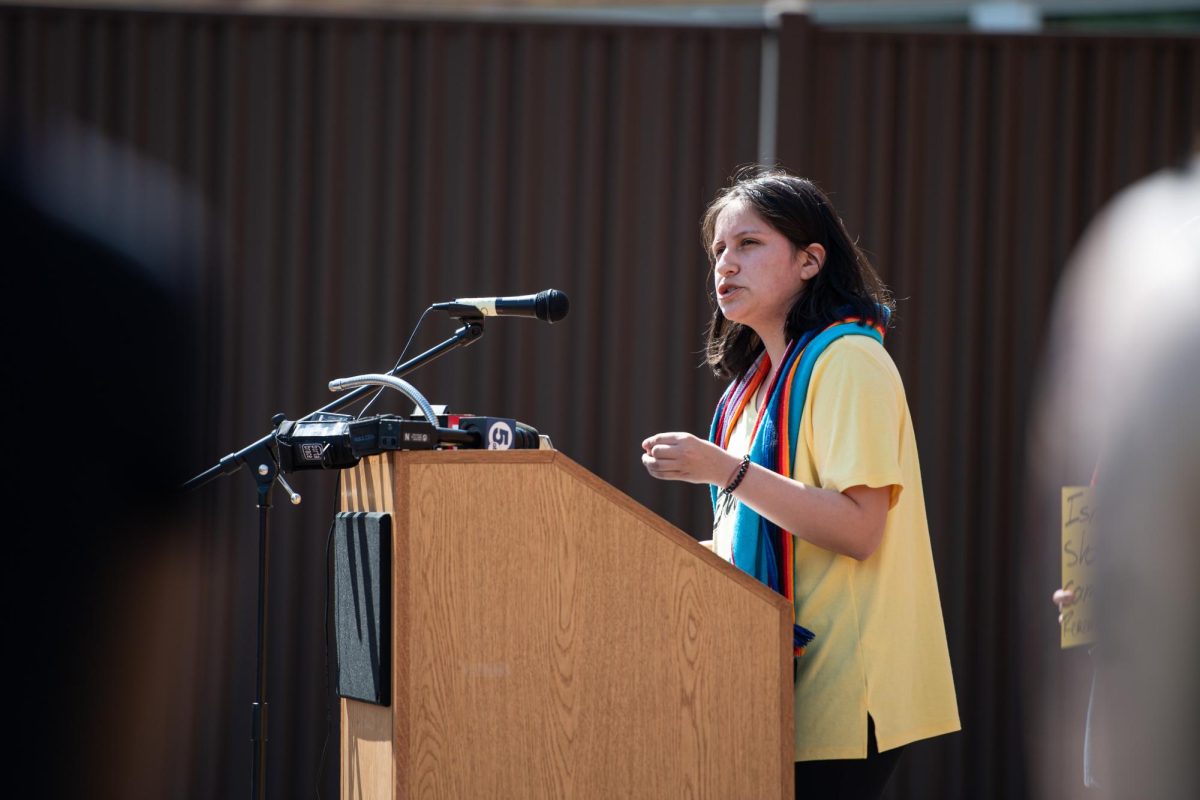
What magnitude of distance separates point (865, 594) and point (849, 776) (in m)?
0.31

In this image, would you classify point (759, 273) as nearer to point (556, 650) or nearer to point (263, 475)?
point (556, 650)

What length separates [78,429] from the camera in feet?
4.38

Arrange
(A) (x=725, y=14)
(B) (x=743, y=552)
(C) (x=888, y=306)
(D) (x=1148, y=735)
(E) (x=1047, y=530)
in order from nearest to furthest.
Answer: (D) (x=1148, y=735) < (B) (x=743, y=552) < (C) (x=888, y=306) < (E) (x=1047, y=530) < (A) (x=725, y=14)

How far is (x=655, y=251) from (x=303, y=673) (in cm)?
219

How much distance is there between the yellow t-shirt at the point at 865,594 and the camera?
81.0 inches

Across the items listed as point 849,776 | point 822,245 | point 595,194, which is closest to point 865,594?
point 849,776

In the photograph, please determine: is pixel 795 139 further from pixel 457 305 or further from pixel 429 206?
pixel 457 305

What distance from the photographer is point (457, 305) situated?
2402 mm

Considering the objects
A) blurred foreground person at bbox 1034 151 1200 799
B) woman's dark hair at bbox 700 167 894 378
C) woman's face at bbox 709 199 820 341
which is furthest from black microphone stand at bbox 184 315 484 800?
blurred foreground person at bbox 1034 151 1200 799

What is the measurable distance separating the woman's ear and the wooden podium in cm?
64

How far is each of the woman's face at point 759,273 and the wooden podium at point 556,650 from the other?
1.82 ft

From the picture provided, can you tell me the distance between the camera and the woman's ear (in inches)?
91.6

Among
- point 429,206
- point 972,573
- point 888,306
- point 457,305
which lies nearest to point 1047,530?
point 888,306

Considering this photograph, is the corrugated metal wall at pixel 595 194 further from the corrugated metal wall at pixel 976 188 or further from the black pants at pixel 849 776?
the black pants at pixel 849 776
